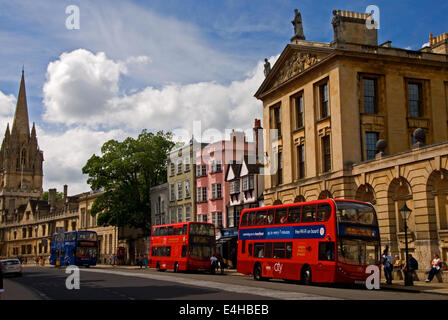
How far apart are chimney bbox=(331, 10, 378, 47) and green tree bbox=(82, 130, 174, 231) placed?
34.5m

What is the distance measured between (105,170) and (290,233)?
1674 inches

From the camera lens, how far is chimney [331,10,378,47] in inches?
1494

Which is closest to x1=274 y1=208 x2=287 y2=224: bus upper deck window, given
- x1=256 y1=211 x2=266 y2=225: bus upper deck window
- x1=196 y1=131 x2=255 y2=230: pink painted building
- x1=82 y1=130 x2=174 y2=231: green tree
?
x1=256 y1=211 x2=266 y2=225: bus upper deck window

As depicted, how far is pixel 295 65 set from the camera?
41812 millimetres

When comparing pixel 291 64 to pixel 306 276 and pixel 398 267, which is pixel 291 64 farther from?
pixel 306 276

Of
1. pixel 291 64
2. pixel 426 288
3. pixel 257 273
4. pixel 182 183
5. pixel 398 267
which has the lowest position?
pixel 426 288

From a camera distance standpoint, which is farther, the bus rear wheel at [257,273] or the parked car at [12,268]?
the parked car at [12,268]

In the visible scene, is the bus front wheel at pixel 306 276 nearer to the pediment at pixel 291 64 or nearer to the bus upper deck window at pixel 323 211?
the bus upper deck window at pixel 323 211

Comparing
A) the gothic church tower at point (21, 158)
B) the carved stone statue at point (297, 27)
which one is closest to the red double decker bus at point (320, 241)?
the carved stone statue at point (297, 27)

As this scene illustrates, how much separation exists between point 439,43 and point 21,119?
138 m

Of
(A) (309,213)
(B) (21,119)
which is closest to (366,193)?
(A) (309,213)

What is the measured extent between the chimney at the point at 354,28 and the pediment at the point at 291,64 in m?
2.24

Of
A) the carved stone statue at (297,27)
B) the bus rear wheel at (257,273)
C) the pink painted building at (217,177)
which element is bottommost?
the bus rear wheel at (257,273)

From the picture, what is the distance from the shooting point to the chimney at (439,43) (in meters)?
40.8
